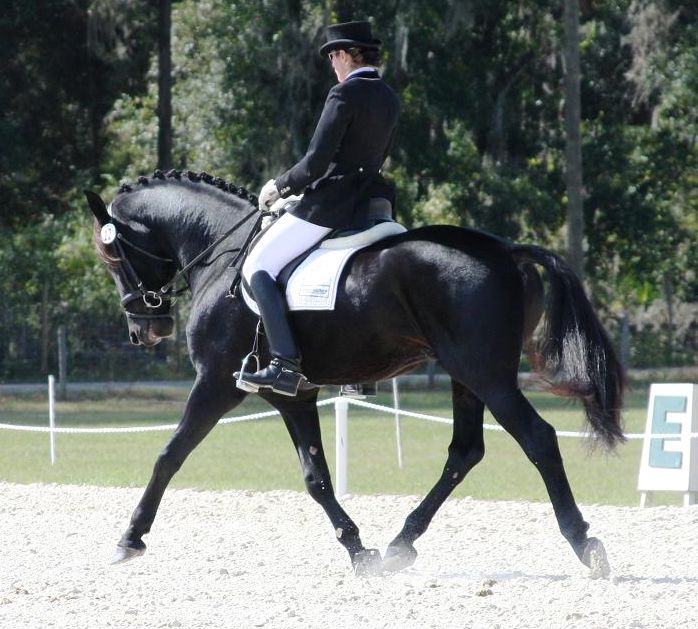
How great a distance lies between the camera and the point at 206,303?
7.79 metres

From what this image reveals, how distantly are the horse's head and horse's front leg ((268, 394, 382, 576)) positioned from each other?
3.01 ft

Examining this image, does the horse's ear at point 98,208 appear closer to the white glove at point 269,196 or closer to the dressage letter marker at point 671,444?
the white glove at point 269,196

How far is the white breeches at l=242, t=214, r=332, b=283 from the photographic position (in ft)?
24.4

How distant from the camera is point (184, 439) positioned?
7.66m

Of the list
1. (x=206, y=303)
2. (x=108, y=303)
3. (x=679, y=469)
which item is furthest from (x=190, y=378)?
(x=206, y=303)

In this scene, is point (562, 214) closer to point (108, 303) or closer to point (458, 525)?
point (108, 303)

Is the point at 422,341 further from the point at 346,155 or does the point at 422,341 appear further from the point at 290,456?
the point at 290,456

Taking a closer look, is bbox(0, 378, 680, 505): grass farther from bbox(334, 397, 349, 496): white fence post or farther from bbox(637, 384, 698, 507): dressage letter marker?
bbox(334, 397, 349, 496): white fence post

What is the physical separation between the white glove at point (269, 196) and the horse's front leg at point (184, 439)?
964 mm

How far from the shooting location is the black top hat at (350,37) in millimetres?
7492

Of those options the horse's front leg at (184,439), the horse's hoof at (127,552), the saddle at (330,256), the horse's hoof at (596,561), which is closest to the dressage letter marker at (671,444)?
the horse's hoof at (596,561)

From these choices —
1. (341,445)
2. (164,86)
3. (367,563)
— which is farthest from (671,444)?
(164,86)

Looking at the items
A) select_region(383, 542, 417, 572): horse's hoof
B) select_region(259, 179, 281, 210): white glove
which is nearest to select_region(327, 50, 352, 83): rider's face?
select_region(259, 179, 281, 210): white glove

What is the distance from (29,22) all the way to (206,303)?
30313mm
